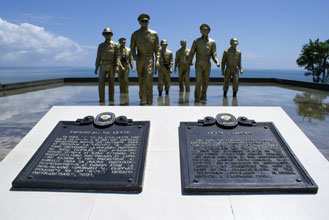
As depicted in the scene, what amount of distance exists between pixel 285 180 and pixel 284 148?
1.82 ft

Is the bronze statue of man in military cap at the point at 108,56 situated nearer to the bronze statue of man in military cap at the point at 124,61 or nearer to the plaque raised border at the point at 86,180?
the bronze statue of man in military cap at the point at 124,61

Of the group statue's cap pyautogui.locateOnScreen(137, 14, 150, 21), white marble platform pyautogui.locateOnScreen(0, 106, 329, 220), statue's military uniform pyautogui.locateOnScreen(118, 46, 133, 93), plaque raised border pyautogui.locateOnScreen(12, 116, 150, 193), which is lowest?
white marble platform pyautogui.locateOnScreen(0, 106, 329, 220)

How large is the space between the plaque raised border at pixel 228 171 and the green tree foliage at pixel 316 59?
24372 millimetres

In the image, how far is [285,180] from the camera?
8.95 feet

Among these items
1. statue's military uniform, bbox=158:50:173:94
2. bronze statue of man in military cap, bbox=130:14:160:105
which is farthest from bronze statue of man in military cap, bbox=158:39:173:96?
bronze statue of man in military cap, bbox=130:14:160:105

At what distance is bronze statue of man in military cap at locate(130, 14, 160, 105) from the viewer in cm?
679

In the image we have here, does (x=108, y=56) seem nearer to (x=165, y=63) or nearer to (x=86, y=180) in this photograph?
(x=165, y=63)

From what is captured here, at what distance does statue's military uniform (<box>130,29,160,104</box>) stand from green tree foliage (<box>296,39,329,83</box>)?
22054mm

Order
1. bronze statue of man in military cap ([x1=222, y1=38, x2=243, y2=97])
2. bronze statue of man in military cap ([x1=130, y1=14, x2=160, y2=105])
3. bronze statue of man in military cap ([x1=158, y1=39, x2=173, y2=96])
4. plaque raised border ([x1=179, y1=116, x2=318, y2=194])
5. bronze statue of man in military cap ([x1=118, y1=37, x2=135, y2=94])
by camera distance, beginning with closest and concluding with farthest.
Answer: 1. plaque raised border ([x1=179, y1=116, x2=318, y2=194])
2. bronze statue of man in military cap ([x1=130, y1=14, x2=160, y2=105])
3. bronze statue of man in military cap ([x1=222, y1=38, x2=243, y2=97])
4. bronze statue of man in military cap ([x1=118, y1=37, x2=135, y2=94])
5. bronze statue of man in military cap ([x1=158, y1=39, x2=173, y2=96])

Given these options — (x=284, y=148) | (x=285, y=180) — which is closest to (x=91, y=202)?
(x=285, y=180)

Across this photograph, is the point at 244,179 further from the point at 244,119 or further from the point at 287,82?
the point at 287,82

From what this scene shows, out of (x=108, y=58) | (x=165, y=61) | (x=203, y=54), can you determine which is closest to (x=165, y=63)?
(x=165, y=61)

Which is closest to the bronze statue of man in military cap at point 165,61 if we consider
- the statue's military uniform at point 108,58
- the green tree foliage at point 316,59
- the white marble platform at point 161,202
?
the statue's military uniform at point 108,58

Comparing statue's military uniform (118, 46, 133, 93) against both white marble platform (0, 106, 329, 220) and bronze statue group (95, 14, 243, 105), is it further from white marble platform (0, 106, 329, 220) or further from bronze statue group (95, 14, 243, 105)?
white marble platform (0, 106, 329, 220)
